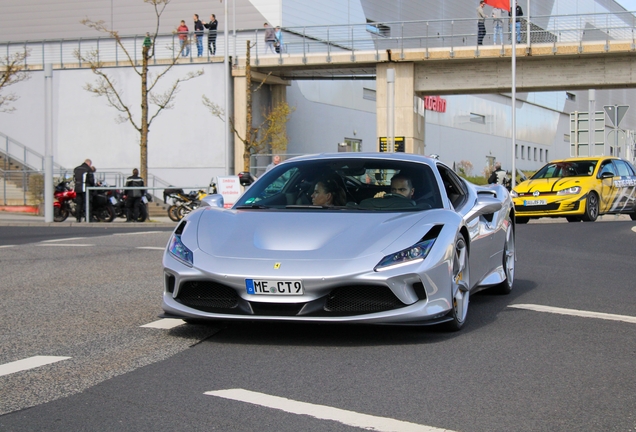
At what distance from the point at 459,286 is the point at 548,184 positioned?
631 inches

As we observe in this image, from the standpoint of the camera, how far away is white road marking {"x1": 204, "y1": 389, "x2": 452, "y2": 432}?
4027 mm

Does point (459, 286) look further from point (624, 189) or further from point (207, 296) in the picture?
point (624, 189)

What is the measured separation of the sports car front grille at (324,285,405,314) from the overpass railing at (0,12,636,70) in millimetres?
32017

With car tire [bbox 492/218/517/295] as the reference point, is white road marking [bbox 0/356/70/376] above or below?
below

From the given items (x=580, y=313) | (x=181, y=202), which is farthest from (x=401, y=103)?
(x=580, y=313)

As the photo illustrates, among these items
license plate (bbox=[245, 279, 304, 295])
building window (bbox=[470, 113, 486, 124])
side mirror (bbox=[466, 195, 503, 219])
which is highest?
building window (bbox=[470, 113, 486, 124])

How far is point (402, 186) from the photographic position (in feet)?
23.7

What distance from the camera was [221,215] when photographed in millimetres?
6770

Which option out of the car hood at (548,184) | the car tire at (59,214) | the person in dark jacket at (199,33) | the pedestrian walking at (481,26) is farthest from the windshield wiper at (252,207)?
the person in dark jacket at (199,33)

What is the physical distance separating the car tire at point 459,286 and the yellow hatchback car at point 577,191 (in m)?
15.2

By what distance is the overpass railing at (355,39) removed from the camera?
38.0 meters

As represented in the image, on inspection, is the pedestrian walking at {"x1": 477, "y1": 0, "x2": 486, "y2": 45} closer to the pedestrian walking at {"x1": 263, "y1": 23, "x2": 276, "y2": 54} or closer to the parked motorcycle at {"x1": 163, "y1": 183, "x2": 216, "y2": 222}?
the pedestrian walking at {"x1": 263, "y1": 23, "x2": 276, "y2": 54}

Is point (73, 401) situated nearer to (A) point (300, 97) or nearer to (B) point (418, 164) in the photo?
(B) point (418, 164)

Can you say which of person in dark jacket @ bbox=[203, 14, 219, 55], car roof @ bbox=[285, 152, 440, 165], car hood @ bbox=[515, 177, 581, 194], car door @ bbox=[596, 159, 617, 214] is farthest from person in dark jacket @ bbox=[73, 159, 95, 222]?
car roof @ bbox=[285, 152, 440, 165]
